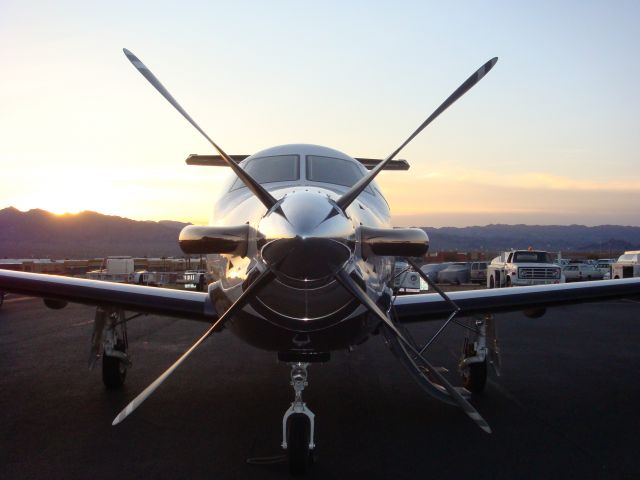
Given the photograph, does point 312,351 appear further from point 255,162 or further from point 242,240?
point 255,162

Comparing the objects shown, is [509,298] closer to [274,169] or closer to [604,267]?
[274,169]

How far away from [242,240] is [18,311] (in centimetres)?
1657

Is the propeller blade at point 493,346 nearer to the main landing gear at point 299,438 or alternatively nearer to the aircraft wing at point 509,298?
the aircraft wing at point 509,298

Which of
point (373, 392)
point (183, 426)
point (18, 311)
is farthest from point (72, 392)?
point (18, 311)

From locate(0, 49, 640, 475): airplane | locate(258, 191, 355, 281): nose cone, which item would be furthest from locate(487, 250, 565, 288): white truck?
locate(258, 191, 355, 281): nose cone

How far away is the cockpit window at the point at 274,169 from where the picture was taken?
5.89 meters

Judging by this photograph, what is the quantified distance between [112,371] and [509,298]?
5.15 m

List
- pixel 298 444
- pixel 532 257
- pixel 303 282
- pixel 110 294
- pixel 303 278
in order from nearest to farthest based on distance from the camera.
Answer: pixel 303 278 < pixel 303 282 < pixel 298 444 < pixel 110 294 < pixel 532 257

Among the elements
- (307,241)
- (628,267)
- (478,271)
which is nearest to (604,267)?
(478,271)

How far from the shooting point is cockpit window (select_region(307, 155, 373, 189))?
5.96 metres

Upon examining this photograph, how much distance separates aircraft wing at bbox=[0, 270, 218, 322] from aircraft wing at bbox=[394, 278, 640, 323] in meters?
2.33

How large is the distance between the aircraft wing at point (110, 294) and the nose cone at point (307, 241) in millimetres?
2866

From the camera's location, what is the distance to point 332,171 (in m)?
6.18

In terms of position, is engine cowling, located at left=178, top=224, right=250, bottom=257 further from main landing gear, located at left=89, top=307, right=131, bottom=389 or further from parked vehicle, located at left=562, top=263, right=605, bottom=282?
parked vehicle, located at left=562, top=263, right=605, bottom=282
